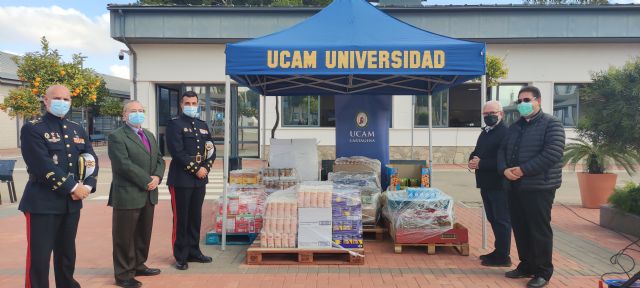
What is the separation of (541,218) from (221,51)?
1554 centimetres

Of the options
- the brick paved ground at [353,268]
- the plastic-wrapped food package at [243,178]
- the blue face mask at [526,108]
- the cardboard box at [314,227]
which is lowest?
the brick paved ground at [353,268]

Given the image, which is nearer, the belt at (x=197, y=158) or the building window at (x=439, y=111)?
the belt at (x=197, y=158)

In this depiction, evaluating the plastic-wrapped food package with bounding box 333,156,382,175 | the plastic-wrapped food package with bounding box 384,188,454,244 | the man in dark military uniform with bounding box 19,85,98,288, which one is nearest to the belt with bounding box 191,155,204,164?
the man in dark military uniform with bounding box 19,85,98,288

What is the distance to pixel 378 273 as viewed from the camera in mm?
5145

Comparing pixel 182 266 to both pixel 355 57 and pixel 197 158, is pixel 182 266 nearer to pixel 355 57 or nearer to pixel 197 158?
pixel 197 158

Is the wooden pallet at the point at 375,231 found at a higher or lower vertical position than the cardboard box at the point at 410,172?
lower

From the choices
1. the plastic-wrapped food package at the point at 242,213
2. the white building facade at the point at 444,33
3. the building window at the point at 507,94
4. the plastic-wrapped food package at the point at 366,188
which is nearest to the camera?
the plastic-wrapped food package at the point at 242,213

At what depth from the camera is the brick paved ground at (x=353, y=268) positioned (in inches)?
192

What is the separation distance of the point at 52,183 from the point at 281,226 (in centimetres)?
258

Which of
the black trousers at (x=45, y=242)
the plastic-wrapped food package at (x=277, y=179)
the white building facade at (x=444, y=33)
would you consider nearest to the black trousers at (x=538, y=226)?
the plastic-wrapped food package at (x=277, y=179)

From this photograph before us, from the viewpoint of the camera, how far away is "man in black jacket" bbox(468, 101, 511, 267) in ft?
17.8

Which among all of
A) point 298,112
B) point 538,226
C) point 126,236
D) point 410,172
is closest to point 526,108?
point 538,226

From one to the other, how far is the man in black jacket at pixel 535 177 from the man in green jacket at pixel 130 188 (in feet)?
12.8

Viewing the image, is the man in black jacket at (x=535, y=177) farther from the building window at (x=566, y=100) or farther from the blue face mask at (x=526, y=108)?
the building window at (x=566, y=100)
